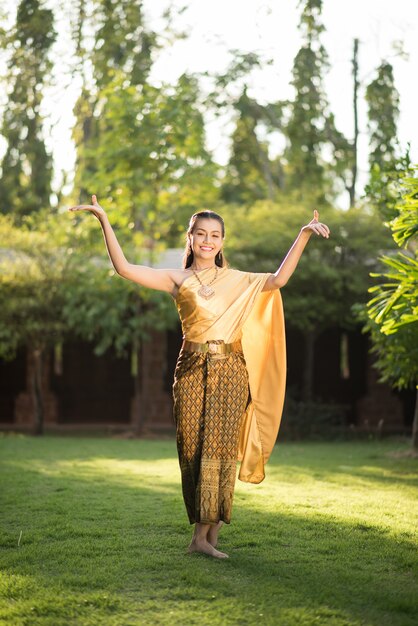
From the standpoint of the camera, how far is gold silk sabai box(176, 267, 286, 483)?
15.4 ft

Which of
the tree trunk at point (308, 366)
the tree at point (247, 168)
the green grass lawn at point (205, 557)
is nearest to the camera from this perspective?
the green grass lawn at point (205, 557)

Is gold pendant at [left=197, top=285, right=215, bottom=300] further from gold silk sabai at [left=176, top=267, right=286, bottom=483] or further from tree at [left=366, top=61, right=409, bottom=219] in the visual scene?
tree at [left=366, top=61, right=409, bottom=219]

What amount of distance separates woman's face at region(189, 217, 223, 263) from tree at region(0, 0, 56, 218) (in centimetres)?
1680

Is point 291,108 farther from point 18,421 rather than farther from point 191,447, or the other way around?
point 191,447

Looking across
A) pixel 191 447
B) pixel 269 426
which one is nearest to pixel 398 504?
pixel 269 426

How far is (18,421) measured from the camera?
51.3 feet

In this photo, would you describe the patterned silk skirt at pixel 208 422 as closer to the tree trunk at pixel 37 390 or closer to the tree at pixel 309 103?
the tree trunk at pixel 37 390

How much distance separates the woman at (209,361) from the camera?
4.57 metres

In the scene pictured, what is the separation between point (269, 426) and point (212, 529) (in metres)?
0.69

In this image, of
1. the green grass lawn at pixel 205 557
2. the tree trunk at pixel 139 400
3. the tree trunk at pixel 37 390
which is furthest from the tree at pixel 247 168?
the green grass lawn at pixel 205 557

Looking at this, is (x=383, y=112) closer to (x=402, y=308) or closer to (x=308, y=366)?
(x=308, y=366)

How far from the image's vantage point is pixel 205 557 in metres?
4.46

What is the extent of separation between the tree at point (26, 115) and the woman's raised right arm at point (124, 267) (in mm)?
16893

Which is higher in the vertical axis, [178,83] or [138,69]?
[138,69]
